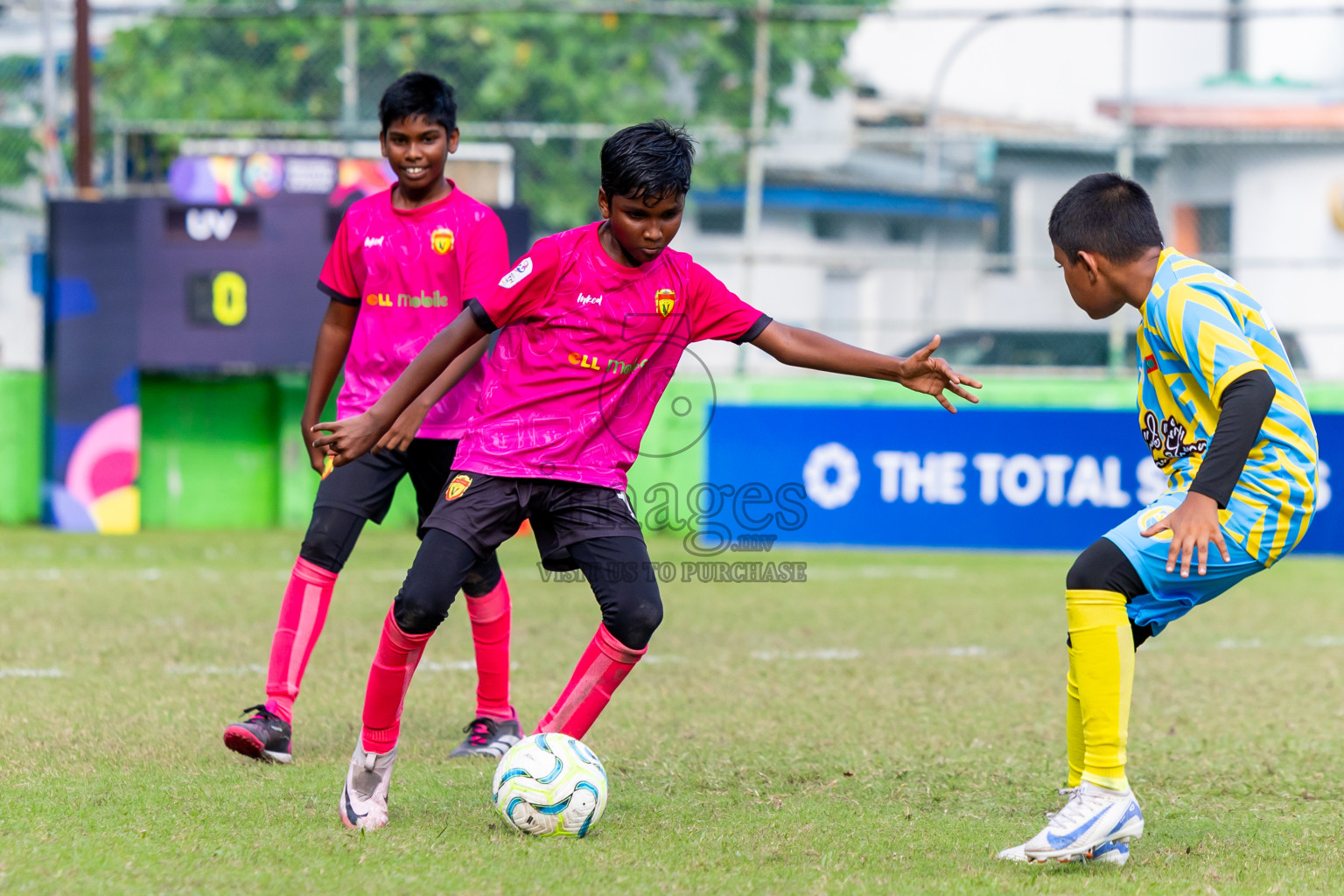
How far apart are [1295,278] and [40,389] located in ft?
32.7

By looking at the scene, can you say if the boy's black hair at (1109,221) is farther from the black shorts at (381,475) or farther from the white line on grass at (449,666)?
the white line on grass at (449,666)

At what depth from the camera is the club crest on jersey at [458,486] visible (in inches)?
148

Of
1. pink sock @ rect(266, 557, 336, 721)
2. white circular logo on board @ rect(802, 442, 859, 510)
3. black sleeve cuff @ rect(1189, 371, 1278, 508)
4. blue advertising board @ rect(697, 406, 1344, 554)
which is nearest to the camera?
black sleeve cuff @ rect(1189, 371, 1278, 508)

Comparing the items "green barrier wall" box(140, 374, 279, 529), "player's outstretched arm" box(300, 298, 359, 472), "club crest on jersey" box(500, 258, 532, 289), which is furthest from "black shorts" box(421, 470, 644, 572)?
"green barrier wall" box(140, 374, 279, 529)

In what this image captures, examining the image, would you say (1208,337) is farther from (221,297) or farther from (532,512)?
(221,297)

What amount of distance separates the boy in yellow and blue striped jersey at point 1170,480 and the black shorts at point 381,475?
205cm

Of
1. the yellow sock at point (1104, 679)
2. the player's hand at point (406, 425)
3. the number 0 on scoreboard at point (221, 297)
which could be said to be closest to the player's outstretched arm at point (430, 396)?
the player's hand at point (406, 425)

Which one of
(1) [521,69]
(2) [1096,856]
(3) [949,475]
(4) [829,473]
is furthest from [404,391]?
(1) [521,69]

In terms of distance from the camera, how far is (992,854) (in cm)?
351

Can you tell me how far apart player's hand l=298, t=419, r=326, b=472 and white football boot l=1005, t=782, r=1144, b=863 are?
82.3 inches

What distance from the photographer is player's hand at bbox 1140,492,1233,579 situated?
3.20 metres

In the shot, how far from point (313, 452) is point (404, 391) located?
0.62m

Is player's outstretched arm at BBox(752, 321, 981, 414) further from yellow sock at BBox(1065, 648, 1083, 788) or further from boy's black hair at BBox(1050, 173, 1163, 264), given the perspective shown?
yellow sock at BBox(1065, 648, 1083, 788)

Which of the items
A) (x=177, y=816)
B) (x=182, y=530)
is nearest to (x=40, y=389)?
(x=182, y=530)
